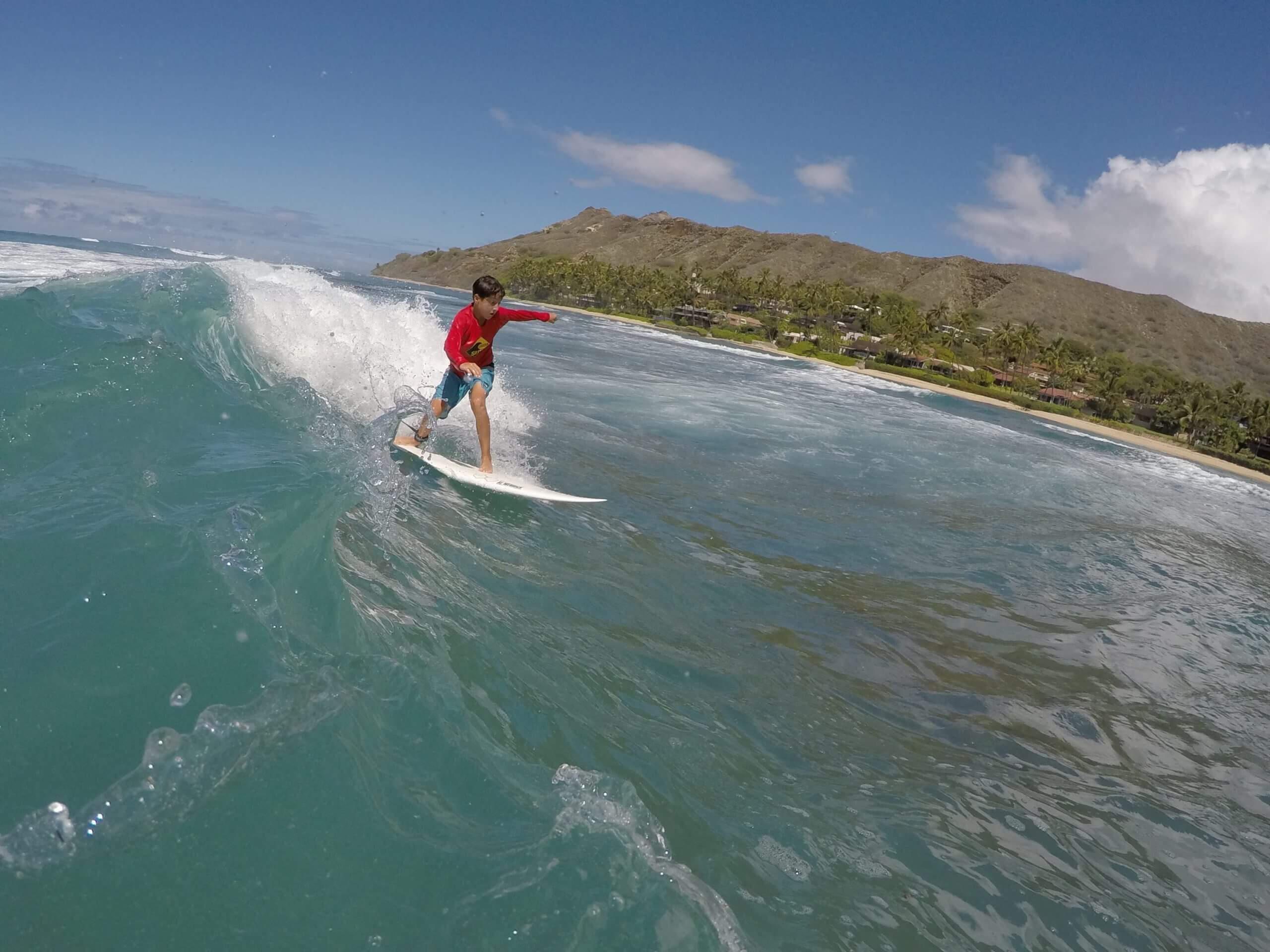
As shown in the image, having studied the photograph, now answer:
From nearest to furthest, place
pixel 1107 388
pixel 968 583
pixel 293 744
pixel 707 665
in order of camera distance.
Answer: pixel 293 744
pixel 707 665
pixel 968 583
pixel 1107 388

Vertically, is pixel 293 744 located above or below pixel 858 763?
above

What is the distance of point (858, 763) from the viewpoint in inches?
171

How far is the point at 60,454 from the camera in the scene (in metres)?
5.38

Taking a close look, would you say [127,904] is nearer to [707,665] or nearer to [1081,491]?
[707,665]

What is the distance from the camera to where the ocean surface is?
263 cm

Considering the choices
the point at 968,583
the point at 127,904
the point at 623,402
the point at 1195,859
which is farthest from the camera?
the point at 623,402

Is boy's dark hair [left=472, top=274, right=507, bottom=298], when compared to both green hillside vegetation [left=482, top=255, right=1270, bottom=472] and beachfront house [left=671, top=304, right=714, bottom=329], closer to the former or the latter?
green hillside vegetation [left=482, top=255, right=1270, bottom=472]

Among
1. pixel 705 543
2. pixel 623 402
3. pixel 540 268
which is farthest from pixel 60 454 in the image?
pixel 540 268

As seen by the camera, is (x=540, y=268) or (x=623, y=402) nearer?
(x=623, y=402)

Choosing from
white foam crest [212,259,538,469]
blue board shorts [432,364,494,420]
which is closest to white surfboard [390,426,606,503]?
blue board shorts [432,364,494,420]

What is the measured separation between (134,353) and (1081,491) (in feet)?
64.5

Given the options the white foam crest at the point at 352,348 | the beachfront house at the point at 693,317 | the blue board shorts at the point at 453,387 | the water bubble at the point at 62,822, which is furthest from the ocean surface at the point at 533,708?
the beachfront house at the point at 693,317

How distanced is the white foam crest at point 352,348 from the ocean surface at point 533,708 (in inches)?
24.5

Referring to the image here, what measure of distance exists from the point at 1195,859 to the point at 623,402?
14.7 metres
